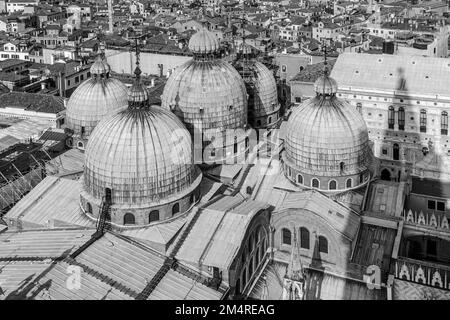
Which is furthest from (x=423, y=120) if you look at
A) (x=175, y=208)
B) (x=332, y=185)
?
(x=175, y=208)

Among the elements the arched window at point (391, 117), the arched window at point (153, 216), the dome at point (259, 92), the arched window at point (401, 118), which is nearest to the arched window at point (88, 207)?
the arched window at point (153, 216)

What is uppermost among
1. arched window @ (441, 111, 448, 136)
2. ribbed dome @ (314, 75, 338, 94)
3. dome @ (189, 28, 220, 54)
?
dome @ (189, 28, 220, 54)

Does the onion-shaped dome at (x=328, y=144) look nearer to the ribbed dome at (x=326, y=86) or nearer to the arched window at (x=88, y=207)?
the ribbed dome at (x=326, y=86)

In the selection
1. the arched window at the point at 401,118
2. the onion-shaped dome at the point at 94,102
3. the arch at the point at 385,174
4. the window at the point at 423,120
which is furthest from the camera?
the arch at the point at 385,174

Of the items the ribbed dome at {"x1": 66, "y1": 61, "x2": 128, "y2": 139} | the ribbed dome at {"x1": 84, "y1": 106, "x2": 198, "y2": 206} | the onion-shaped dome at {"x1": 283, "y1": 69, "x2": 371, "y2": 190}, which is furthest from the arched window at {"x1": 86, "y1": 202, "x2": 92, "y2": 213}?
the onion-shaped dome at {"x1": 283, "y1": 69, "x2": 371, "y2": 190}

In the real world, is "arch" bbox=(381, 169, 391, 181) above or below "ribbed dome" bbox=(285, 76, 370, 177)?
below

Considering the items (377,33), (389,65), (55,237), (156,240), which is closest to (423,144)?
(389,65)

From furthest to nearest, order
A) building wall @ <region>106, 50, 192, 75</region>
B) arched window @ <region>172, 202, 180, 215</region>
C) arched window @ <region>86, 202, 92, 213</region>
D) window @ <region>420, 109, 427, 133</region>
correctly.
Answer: building wall @ <region>106, 50, 192, 75</region>
window @ <region>420, 109, 427, 133</region>
arched window @ <region>86, 202, 92, 213</region>
arched window @ <region>172, 202, 180, 215</region>

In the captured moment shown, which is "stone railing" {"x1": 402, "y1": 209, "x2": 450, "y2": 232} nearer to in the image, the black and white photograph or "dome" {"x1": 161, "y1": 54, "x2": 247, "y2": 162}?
the black and white photograph
